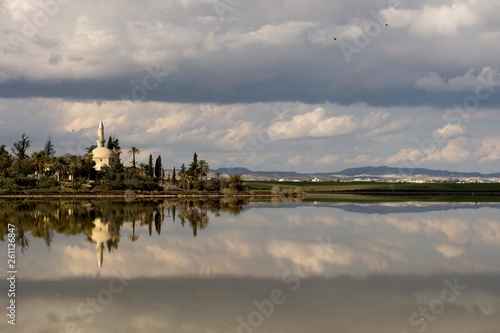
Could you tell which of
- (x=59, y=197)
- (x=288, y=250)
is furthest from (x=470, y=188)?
(x=288, y=250)

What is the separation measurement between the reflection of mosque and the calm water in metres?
0.13

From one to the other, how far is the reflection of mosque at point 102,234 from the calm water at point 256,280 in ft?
0.41

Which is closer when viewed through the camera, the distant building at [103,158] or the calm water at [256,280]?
the calm water at [256,280]

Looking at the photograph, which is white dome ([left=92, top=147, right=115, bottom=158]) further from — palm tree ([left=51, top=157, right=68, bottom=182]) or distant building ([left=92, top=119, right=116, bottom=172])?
palm tree ([left=51, top=157, right=68, bottom=182])

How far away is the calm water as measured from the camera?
18281 mm

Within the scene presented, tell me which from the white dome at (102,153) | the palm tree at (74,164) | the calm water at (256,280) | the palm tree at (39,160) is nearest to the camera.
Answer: the calm water at (256,280)

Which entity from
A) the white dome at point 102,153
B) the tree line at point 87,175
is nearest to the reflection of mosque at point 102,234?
the tree line at point 87,175

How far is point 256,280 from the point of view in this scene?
2478cm

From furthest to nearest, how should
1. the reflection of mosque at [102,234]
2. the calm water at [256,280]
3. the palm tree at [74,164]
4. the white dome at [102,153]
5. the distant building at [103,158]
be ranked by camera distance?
the white dome at [102,153] < the distant building at [103,158] < the palm tree at [74,164] < the reflection of mosque at [102,234] < the calm water at [256,280]

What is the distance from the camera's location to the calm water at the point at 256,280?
60.0 feet

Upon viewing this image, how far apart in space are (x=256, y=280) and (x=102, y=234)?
816 inches

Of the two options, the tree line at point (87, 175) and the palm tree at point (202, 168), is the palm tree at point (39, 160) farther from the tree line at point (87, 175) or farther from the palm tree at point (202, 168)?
the palm tree at point (202, 168)

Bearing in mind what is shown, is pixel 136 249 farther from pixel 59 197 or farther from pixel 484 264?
pixel 59 197

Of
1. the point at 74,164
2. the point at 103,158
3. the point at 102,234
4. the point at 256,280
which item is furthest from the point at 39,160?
the point at 256,280
